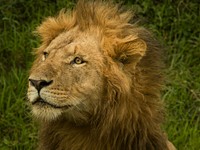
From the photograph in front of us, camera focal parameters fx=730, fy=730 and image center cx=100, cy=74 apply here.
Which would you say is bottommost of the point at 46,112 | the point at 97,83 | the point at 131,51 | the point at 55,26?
the point at 46,112

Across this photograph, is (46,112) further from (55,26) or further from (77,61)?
(55,26)

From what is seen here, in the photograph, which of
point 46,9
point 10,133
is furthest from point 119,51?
point 46,9

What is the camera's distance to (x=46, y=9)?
17.9ft

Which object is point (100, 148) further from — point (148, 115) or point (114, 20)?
point (114, 20)

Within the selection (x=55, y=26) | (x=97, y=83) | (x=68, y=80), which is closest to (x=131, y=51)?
(x=97, y=83)

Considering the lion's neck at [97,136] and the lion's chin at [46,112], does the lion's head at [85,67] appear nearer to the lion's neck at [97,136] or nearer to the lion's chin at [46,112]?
the lion's chin at [46,112]

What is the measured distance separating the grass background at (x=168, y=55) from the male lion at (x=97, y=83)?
115 centimetres

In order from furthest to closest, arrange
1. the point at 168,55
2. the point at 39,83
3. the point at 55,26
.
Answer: the point at 168,55
the point at 55,26
the point at 39,83

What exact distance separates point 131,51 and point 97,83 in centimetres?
22

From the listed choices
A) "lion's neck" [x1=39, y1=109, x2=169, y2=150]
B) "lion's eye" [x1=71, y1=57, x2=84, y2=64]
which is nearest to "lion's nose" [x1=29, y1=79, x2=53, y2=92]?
"lion's eye" [x1=71, y1=57, x2=84, y2=64]

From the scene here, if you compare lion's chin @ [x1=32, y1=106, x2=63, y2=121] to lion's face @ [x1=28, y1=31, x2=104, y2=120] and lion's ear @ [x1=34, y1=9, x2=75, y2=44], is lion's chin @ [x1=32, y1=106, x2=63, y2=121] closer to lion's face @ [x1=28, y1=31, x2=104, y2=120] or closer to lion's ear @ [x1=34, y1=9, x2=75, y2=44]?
lion's face @ [x1=28, y1=31, x2=104, y2=120]

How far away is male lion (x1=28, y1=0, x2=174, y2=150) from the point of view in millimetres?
3076

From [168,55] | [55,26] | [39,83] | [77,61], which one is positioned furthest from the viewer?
[168,55]

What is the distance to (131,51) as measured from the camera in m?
3.20
